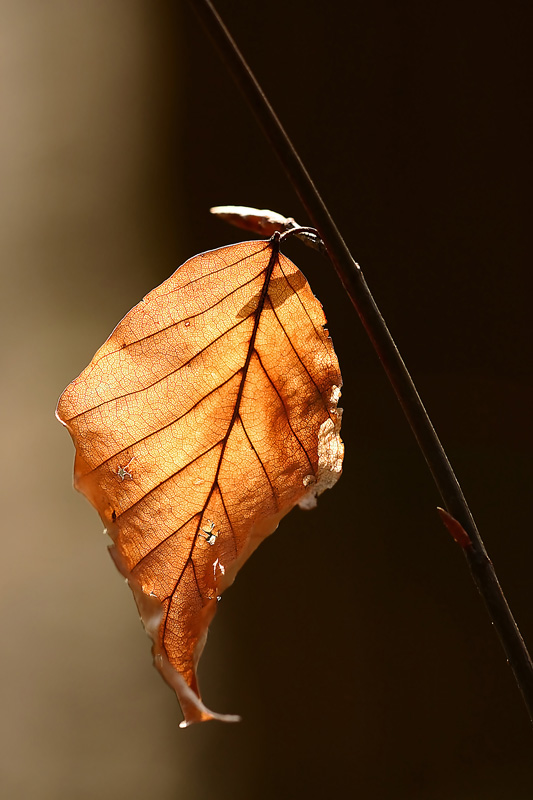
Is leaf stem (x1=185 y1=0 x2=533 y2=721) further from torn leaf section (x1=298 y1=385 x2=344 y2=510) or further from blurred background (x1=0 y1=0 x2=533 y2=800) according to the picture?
blurred background (x1=0 y1=0 x2=533 y2=800)

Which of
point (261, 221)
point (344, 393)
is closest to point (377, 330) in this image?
point (261, 221)

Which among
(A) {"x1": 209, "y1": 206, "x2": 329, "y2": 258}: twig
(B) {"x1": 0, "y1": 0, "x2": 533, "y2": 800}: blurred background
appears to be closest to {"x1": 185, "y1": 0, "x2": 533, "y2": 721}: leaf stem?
(A) {"x1": 209, "y1": 206, "x2": 329, "y2": 258}: twig

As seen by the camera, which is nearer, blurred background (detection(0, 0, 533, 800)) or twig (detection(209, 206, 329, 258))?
twig (detection(209, 206, 329, 258))

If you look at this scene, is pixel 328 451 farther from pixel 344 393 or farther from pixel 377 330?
pixel 344 393

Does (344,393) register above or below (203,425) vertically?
below

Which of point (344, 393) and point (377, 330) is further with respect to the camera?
point (344, 393)

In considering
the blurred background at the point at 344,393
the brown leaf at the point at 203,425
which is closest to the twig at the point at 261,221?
the brown leaf at the point at 203,425

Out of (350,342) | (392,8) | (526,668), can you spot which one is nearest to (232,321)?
(526,668)
